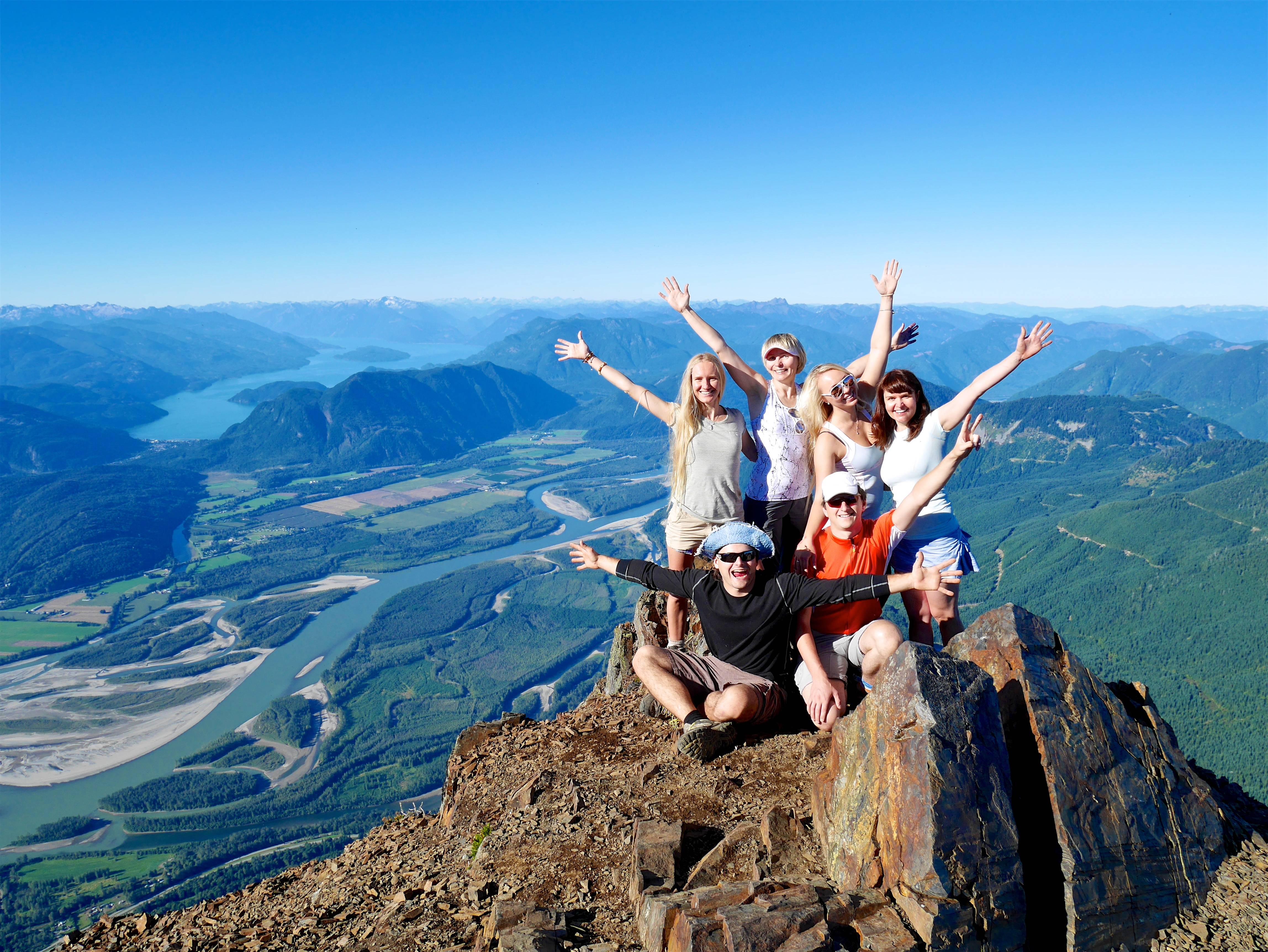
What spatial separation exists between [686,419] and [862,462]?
2.07m

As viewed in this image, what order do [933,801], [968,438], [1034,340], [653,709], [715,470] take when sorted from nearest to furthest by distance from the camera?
[933,801] < [968,438] < [1034,340] < [715,470] < [653,709]

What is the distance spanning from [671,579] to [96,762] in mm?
108337

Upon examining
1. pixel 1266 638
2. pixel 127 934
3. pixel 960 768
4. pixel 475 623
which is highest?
pixel 960 768

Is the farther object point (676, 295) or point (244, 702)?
point (244, 702)

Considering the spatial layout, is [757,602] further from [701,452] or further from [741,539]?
[701,452]

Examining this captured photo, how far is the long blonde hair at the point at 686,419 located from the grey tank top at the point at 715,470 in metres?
0.05

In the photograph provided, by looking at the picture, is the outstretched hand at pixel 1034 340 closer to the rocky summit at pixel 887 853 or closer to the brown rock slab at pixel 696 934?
the rocky summit at pixel 887 853

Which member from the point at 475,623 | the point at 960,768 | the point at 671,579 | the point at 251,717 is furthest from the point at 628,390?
the point at 475,623

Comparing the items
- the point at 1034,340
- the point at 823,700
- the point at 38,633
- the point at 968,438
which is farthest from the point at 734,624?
the point at 38,633

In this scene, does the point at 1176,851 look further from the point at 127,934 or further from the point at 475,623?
the point at 475,623

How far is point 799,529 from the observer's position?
9148mm

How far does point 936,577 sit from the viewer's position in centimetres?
691

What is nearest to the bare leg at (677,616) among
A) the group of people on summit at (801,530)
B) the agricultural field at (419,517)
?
the group of people on summit at (801,530)

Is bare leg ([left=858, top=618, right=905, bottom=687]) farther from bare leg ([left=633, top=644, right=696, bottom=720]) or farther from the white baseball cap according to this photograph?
bare leg ([left=633, top=644, right=696, bottom=720])
